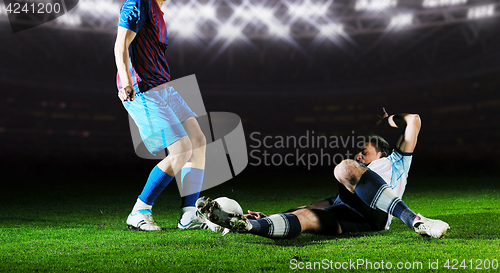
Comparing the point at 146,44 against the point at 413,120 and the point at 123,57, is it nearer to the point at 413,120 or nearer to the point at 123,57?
the point at 123,57

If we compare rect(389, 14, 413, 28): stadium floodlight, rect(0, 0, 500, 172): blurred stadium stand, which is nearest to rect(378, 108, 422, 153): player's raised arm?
rect(0, 0, 500, 172): blurred stadium stand

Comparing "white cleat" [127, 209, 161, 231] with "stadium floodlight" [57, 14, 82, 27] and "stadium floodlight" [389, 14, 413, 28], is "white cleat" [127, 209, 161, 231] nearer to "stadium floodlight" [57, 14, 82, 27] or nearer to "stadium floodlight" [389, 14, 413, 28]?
"stadium floodlight" [57, 14, 82, 27]

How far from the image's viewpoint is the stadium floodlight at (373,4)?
17.0 m

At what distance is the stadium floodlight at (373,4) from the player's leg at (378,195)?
1639 centimetres

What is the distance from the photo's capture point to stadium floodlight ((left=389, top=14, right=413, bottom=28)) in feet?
58.5

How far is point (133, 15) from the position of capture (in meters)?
2.63

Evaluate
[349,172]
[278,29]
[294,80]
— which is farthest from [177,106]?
[294,80]

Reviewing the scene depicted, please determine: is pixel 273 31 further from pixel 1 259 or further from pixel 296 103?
pixel 1 259

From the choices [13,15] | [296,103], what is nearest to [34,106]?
[13,15]

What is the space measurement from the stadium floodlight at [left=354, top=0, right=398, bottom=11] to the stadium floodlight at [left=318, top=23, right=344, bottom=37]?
1685 millimetres

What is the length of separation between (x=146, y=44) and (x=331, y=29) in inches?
Result: 696

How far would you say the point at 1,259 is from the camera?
6.39 feet

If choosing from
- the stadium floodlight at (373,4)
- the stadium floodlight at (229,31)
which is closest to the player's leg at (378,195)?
Answer: the stadium floodlight at (373,4)

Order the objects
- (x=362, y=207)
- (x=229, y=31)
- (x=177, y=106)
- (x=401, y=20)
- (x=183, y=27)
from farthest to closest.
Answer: (x=229, y=31) → (x=183, y=27) → (x=401, y=20) → (x=177, y=106) → (x=362, y=207)
